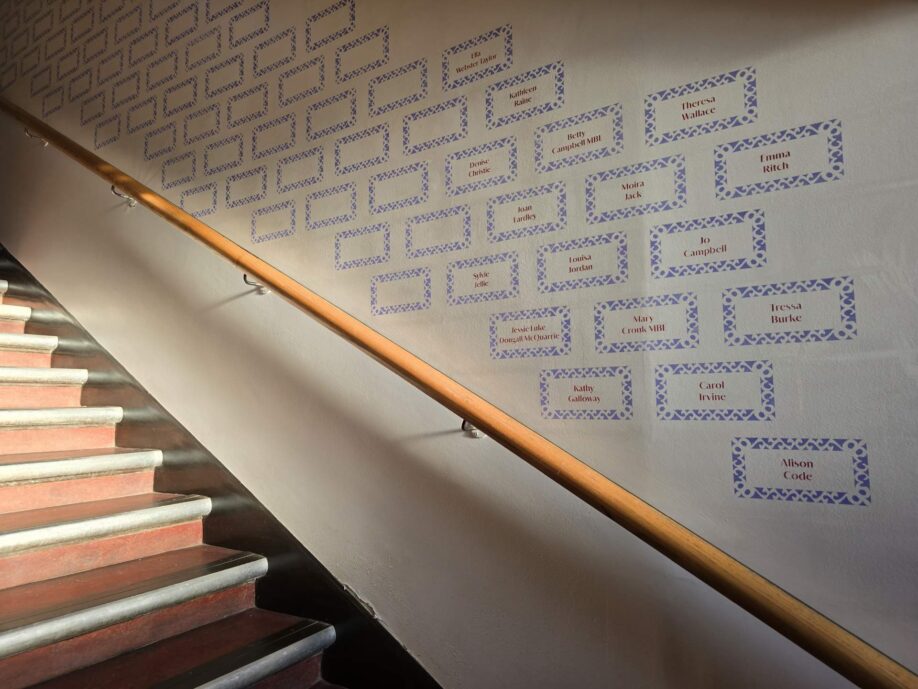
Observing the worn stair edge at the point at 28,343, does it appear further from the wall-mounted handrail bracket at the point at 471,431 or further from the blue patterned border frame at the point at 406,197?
the wall-mounted handrail bracket at the point at 471,431

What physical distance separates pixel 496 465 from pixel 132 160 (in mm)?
1900

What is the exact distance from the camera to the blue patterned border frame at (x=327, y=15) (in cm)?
178

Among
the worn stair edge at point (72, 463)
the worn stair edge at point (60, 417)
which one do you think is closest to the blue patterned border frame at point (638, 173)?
the worn stair edge at point (72, 463)

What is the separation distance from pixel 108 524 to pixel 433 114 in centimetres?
140

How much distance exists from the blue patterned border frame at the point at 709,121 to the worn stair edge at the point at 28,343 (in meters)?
2.33

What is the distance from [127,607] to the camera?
1510mm

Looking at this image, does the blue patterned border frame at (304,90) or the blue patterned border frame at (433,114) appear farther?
the blue patterned border frame at (304,90)

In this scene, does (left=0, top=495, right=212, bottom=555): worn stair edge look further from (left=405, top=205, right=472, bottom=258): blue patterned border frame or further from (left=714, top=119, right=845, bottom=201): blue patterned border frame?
(left=714, top=119, right=845, bottom=201): blue patterned border frame

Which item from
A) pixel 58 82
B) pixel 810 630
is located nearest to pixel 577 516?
pixel 810 630

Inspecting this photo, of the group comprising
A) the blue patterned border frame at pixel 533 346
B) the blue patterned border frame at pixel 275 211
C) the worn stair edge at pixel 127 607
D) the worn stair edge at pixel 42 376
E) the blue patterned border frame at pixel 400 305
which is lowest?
the worn stair edge at pixel 127 607

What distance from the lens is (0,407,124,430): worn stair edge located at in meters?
2.04

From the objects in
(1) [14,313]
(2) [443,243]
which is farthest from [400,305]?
(1) [14,313]

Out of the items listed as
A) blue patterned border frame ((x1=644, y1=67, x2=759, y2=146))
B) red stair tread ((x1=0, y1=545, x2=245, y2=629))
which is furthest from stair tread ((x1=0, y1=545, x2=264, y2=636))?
blue patterned border frame ((x1=644, y1=67, x2=759, y2=146))

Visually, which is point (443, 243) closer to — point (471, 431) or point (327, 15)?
point (471, 431)
